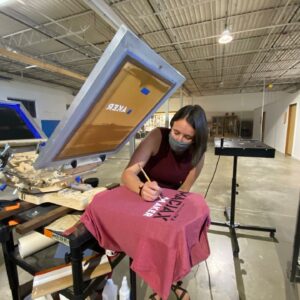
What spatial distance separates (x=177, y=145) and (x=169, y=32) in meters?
4.32

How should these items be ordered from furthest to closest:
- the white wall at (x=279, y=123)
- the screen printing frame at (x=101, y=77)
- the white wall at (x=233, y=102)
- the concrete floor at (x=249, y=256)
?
1. the white wall at (x=233, y=102)
2. the white wall at (x=279, y=123)
3. the concrete floor at (x=249, y=256)
4. the screen printing frame at (x=101, y=77)

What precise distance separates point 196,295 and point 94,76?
71.1 inches

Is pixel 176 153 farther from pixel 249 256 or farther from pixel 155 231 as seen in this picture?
pixel 249 256

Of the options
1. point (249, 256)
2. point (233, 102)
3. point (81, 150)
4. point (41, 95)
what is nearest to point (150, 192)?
point (81, 150)

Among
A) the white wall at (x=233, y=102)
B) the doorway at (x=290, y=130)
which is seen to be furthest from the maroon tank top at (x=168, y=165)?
the white wall at (x=233, y=102)

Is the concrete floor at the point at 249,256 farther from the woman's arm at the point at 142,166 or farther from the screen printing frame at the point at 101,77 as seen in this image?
the screen printing frame at the point at 101,77

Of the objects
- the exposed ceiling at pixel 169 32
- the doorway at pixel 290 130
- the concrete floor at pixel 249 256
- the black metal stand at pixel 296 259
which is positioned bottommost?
the concrete floor at pixel 249 256

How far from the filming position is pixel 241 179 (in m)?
4.90

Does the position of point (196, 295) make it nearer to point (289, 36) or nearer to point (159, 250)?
point (159, 250)

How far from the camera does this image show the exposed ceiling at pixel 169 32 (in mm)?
3480

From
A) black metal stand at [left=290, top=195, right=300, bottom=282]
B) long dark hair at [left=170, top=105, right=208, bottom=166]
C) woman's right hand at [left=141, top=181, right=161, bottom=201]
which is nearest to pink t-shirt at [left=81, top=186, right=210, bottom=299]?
woman's right hand at [left=141, top=181, right=161, bottom=201]

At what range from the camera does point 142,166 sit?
1133mm

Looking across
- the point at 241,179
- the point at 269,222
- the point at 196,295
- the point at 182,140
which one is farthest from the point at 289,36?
the point at 196,295

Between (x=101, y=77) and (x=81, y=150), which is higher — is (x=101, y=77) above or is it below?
above
